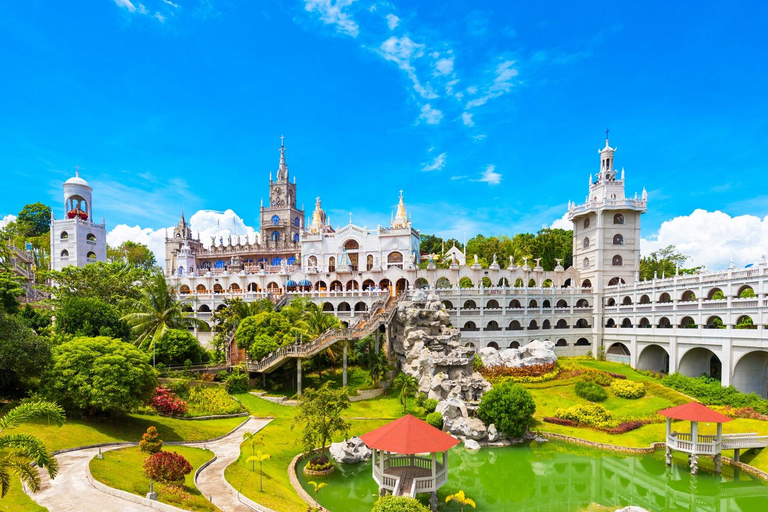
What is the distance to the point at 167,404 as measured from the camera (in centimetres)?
2642

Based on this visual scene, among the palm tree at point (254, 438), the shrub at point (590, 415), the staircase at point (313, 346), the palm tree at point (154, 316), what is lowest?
the shrub at point (590, 415)

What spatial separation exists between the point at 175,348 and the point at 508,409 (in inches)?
1006

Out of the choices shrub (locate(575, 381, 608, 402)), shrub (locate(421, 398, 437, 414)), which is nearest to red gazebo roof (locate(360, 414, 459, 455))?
shrub (locate(421, 398, 437, 414))

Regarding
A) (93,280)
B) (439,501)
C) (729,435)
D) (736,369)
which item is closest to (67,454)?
(439,501)

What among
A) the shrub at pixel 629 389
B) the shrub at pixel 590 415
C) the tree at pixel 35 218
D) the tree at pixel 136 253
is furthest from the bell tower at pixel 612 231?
the tree at pixel 35 218

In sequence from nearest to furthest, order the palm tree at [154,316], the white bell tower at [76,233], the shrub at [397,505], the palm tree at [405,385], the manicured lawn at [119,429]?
the shrub at [397,505]
the manicured lawn at [119,429]
the palm tree at [405,385]
the palm tree at [154,316]
the white bell tower at [76,233]

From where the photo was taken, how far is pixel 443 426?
28484 mm

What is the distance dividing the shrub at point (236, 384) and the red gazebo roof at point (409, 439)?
16.4 metres

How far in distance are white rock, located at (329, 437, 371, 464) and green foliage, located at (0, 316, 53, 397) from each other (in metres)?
15.0

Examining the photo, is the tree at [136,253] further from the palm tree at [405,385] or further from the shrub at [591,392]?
the shrub at [591,392]

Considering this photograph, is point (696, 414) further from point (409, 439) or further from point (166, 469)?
point (166, 469)

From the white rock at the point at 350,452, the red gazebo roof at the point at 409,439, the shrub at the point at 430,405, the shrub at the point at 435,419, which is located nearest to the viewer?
the red gazebo roof at the point at 409,439

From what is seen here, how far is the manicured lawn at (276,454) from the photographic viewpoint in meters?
17.4

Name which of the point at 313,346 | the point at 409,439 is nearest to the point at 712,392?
the point at 409,439
